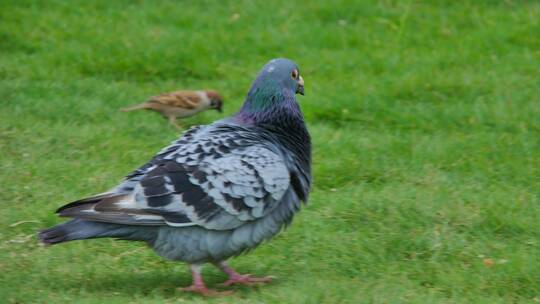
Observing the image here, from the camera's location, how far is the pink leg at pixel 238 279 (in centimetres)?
523

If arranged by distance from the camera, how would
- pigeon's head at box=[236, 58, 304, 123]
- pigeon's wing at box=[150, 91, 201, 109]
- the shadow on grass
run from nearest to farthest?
the shadow on grass, pigeon's head at box=[236, 58, 304, 123], pigeon's wing at box=[150, 91, 201, 109]

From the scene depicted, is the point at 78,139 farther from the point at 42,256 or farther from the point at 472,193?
the point at 472,193

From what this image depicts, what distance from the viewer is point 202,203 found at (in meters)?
4.88

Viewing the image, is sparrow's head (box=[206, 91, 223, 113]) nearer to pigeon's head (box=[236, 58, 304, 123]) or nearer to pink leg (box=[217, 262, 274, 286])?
pigeon's head (box=[236, 58, 304, 123])

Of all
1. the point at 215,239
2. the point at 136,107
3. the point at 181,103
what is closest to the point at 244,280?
the point at 215,239

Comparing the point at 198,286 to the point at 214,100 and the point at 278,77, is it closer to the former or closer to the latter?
the point at 278,77

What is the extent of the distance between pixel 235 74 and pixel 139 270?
12.5 ft

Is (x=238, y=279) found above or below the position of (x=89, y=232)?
below

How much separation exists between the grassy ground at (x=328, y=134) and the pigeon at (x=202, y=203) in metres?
0.31

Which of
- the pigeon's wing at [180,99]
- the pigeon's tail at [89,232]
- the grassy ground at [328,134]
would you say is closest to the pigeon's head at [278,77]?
the grassy ground at [328,134]

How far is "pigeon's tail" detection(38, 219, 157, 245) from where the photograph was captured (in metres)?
4.76

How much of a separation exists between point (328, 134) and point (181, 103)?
4.18 ft

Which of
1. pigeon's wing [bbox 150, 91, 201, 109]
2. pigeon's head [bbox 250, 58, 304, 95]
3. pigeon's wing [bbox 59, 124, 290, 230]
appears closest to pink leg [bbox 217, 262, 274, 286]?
pigeon's wing [bbox 59, 124, 290, 230]

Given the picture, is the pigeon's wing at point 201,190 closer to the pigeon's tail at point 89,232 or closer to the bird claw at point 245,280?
the pigeon's tail at point 89,232
